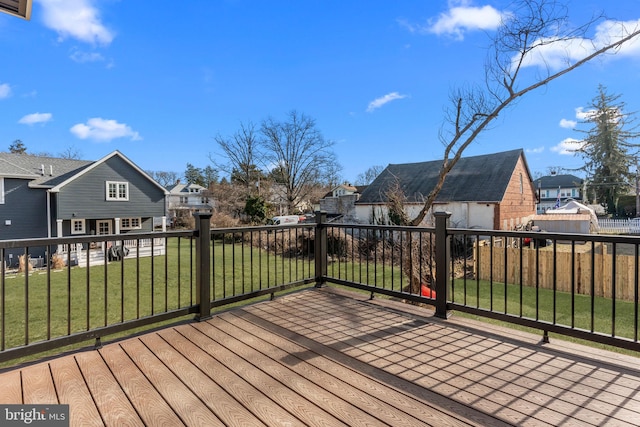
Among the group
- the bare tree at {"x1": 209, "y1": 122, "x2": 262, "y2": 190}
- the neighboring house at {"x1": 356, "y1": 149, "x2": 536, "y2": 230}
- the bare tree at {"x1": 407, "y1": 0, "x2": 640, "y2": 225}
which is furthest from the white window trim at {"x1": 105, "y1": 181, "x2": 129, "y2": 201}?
the bare tree at {"x1": 407, "y1": 0, "x2": 640, "y2": 225}

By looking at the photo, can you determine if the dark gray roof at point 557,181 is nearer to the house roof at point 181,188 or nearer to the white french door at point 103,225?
the house roof at point 181,188

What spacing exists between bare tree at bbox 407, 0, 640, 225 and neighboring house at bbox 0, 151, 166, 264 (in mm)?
16373

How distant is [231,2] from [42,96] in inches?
703

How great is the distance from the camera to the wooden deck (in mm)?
1547

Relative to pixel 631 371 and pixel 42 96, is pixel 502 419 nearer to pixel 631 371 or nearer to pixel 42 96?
pixel 631 371

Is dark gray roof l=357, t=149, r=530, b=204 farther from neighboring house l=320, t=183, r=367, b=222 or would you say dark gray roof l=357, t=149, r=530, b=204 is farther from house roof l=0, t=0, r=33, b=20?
house roof l=0, t=0, r=33, b=20

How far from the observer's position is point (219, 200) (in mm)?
23062

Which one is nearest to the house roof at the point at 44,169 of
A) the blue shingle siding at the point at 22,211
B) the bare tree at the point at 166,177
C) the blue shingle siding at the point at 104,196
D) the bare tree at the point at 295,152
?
the blue shingle siding at the point at 104,196

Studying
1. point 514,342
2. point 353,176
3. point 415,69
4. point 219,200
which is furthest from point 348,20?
point 353,176

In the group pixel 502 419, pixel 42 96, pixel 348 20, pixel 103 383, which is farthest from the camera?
pixel 42 96

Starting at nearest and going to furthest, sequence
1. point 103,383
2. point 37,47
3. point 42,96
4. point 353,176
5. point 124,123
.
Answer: point 103,383
point 37,47
point 42,96
point 124,123
point 353,176

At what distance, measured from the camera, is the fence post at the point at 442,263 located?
9.59ft

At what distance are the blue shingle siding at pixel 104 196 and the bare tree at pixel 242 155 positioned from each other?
6.02 m

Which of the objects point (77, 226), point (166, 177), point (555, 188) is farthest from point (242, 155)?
point (555, 188)
